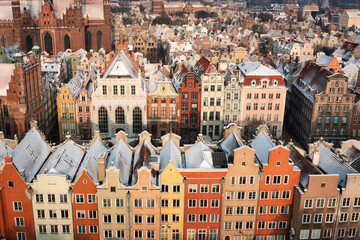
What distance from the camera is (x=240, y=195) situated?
61500mm

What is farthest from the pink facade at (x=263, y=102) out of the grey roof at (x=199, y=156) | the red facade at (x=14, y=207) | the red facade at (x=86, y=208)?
the red facade at (x=14, y=207)

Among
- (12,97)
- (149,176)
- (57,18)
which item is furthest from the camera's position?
(57,18)

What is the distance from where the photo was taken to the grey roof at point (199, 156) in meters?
61.8

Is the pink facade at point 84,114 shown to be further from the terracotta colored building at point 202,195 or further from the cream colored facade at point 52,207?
the terracotta colored building at point 202,195

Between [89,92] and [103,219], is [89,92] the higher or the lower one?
the higher one

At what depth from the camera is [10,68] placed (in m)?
95.9

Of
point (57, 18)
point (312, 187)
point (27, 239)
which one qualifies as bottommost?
point (27, 239)

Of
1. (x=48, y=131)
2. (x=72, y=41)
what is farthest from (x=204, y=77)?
(x=72, y=41)

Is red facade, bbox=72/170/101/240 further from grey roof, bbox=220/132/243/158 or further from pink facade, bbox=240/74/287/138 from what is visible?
pink facade, bbox=240/74/287/138

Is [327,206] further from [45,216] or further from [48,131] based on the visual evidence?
[48,131]

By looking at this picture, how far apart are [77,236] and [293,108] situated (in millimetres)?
77535

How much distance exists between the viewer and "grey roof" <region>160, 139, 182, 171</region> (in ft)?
204

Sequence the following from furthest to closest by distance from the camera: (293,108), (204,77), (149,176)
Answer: (293,108), (204,77), (149,176)

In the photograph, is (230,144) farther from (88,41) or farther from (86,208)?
(88,41)
